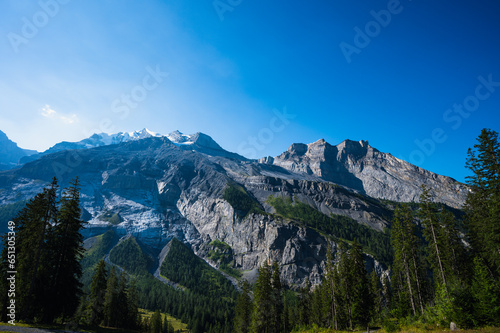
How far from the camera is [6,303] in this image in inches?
1134

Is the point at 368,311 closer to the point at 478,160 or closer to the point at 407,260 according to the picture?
the point at 407,260

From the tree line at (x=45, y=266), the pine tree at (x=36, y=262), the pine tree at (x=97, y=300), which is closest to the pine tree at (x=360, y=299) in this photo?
the tree line at (x=45, y=266)

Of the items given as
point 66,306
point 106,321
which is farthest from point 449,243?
point 106,321

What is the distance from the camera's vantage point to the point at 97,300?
4816 cm

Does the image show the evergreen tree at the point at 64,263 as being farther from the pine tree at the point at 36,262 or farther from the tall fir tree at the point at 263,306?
the tall fir tree at the point at 263,306

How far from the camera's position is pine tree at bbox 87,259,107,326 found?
4812 centimetres

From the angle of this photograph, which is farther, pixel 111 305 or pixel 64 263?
pixel 111 305

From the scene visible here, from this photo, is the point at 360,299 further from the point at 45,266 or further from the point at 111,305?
the point at 111,305

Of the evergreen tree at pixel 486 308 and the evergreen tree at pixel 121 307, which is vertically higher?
the evergreen tree at pixel 486 308

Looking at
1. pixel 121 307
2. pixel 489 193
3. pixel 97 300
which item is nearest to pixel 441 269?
pixel 489 193

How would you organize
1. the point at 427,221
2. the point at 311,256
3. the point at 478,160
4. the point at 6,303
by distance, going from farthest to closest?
1. the point at 311,256
2. the point at 427,221
3. the point at 478,160
4. the point at 6,303

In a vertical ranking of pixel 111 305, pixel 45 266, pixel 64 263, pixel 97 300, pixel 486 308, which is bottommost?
pixel 111 305

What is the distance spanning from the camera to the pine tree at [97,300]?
1895 inches

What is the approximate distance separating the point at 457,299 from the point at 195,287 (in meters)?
176
